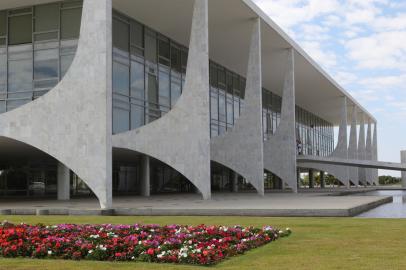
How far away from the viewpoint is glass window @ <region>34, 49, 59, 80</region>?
25.3m

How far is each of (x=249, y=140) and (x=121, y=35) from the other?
11.5 meters

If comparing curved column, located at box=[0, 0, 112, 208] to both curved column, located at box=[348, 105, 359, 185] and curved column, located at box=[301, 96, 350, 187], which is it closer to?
curved column, located at box=[301, 96, 350, 187]

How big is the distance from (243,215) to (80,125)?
8133 mm

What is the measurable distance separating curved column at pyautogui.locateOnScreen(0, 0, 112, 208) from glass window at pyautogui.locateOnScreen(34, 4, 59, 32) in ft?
14.8

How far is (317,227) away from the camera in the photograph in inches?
498

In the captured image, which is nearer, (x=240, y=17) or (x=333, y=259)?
(x=333, y=259)

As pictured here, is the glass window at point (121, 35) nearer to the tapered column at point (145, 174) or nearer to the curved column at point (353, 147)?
the tapered column at point (145, 174)

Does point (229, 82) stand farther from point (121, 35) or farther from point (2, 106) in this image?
point (2, 106)

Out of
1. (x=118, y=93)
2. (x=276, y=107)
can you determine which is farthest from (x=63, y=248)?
(x=276, y=107)

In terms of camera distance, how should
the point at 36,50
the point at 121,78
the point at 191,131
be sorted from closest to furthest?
the point at 36,50 < the point at 121,78 < the point at 191,131

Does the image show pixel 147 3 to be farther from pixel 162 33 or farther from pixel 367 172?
pixel 367 172

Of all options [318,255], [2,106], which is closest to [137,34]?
[2,106]

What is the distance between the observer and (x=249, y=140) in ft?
115

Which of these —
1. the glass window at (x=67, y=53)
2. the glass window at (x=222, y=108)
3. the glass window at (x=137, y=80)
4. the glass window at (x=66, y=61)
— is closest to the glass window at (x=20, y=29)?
the glass window at (x=67, y=53)
